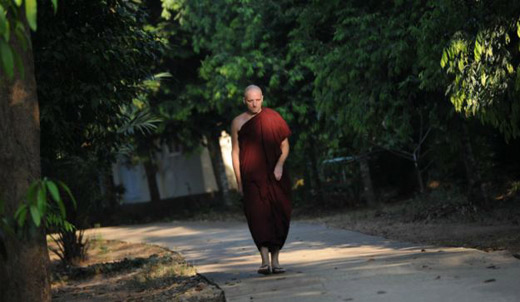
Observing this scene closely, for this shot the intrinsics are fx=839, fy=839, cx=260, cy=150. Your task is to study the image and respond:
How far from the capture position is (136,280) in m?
10.9

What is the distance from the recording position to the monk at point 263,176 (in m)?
8.77

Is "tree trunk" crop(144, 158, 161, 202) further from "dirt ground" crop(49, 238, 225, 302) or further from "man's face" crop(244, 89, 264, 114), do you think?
"man's face" crop(244, 89, 264, 114)

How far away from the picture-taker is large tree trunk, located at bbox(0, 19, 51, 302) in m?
5.46

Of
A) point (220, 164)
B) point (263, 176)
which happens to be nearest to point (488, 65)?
point (263, 176)

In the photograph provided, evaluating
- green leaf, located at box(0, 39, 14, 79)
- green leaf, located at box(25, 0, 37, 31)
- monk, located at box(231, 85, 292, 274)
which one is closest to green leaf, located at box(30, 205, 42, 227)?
green leaf, located at box(0, 39, 14, 79)

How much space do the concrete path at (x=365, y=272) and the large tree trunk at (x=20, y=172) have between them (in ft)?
6.83

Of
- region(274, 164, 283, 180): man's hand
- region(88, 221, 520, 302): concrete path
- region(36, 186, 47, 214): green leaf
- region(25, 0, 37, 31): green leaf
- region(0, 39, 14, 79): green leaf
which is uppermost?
region(25, 0, 37, 31): green leaf

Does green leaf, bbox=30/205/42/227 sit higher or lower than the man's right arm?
lower

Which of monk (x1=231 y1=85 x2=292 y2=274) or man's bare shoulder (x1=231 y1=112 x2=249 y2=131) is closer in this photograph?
monk (x1=231 y1=85 x2=292 y2=274)

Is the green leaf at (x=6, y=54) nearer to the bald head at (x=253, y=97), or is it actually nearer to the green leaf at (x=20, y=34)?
the green leaf at (x=20, y=34)

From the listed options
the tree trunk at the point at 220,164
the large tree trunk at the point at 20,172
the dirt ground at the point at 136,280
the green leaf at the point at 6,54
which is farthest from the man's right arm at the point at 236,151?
the tree trunk at the point at 220,164

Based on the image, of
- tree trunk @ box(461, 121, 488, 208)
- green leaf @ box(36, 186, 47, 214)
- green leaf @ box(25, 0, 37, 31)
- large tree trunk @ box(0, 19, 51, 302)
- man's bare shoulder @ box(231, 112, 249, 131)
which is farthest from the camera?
tree trunk @ box(461, 121, 488, 208)

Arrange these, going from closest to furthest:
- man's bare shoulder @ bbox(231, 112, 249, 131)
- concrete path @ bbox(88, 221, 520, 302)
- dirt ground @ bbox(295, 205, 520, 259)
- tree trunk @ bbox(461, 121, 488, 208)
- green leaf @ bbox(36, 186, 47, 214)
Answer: green leaf @ bbox(36, 186, 47, 214), concrete path @ bbox(88, 221, 520, 302), man's bare shoulder @ bbox(231, 112, 249, 131), dirt ground @ bbox(295, 205, 520, 259), tree trunk @ bbox(461, 121, 488, 208)

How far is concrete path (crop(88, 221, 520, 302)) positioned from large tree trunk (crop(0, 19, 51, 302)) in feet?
6.83
